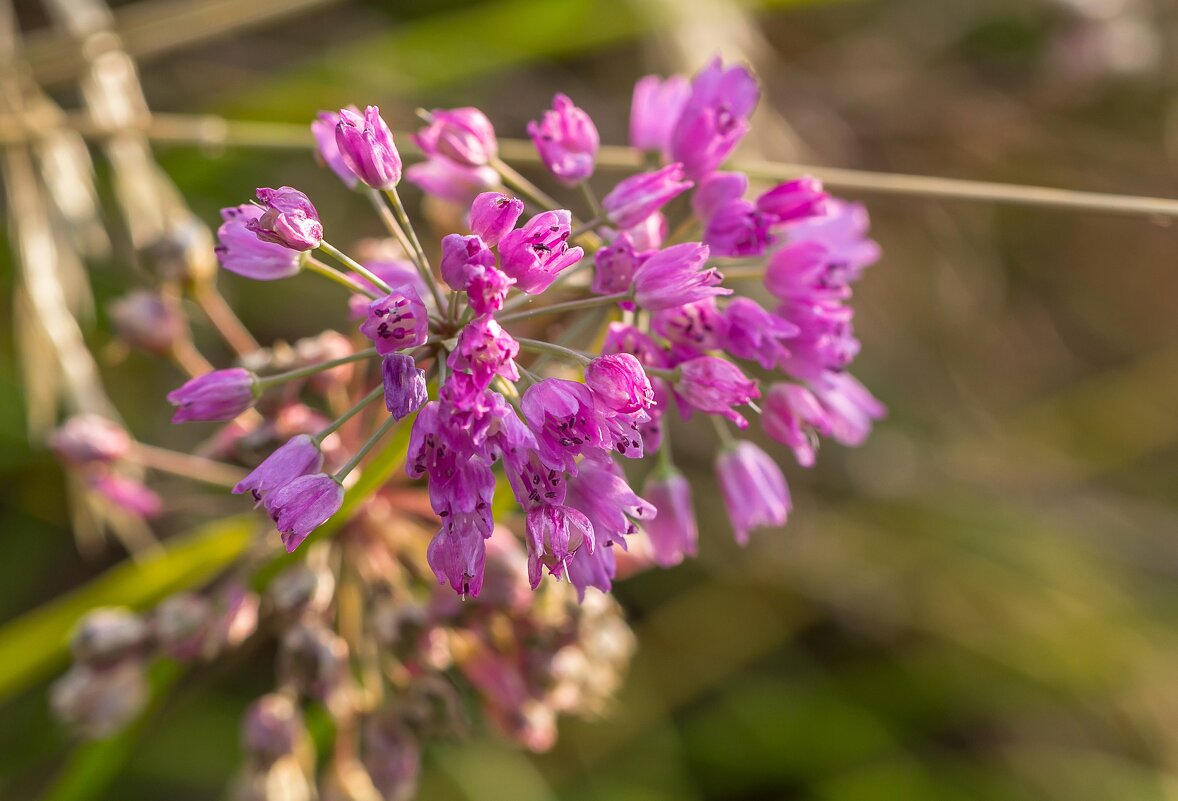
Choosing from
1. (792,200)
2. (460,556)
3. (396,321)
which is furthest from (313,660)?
(792,200)

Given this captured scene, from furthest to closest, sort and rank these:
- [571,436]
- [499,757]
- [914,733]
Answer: [914,733] < [499,757] < [571,436]

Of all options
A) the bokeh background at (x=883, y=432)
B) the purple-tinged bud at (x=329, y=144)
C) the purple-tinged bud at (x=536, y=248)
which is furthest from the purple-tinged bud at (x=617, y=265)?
the bokeh background at (x=883, y=432)

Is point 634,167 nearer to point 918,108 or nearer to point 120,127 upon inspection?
point 120,127

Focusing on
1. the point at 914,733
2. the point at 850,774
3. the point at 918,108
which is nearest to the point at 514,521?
Answer: the point at 850,774

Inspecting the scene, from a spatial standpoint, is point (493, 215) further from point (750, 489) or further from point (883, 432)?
point (883, 432)

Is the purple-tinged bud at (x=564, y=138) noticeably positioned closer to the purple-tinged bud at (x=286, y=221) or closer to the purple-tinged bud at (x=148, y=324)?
the purple-tinged bud at (x=286, y=221)
